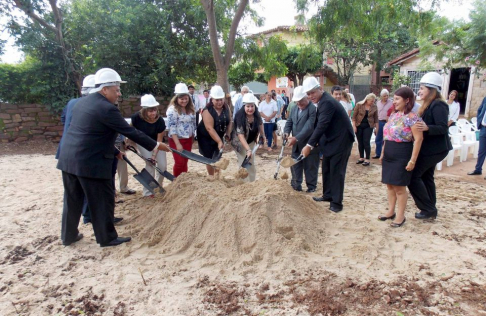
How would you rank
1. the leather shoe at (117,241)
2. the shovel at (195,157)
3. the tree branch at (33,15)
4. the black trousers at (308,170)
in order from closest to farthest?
the leather shoe at (117,241), the shovel at (195,157), the black trousers at (308,170), the tree branch at (33,15)

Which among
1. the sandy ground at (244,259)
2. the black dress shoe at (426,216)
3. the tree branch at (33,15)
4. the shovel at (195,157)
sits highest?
the tree branch at (33,15)

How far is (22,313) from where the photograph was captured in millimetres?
2422

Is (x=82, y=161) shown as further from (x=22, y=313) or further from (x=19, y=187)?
(x=19, y=187)

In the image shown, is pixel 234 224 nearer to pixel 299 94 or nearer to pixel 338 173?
pixel 338 173

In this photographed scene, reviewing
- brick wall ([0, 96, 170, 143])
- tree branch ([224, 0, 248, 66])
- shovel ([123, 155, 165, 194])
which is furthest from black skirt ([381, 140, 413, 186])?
brick wall ([0, 96, 170, 143])

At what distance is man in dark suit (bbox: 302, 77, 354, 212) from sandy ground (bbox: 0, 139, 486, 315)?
40 cm

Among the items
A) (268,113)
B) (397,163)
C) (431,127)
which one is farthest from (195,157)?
Answer: (268,113)

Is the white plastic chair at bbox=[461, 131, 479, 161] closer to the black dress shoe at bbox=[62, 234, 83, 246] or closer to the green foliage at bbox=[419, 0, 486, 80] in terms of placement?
the green foliage at bbox=[419, 0, 486, 80]

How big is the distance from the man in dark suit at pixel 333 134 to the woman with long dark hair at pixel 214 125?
1.21 m

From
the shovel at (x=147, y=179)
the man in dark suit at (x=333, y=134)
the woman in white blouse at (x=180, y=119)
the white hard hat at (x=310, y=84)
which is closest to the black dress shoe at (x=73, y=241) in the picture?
the shovel at (x=147, y=179)

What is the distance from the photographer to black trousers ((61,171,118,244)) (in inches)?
127

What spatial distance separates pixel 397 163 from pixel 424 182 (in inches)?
25.4

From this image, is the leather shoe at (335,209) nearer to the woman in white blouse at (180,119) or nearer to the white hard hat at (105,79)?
the woman in white blouse at (180,119)

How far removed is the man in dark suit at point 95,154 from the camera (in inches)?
121
